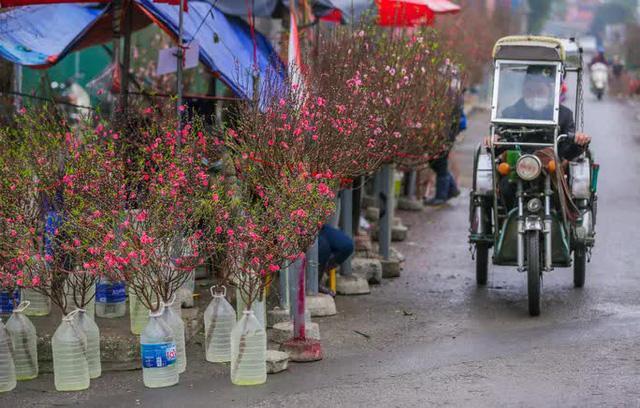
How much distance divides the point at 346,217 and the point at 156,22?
245cm

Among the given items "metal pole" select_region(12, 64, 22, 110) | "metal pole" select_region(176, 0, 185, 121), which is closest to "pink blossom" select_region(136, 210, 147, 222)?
"metal pole" select_region(176, 0, 185, 121)

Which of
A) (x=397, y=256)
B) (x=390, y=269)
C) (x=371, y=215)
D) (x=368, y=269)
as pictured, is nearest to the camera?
(x=368, y=269)

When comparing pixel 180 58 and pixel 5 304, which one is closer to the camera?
pixel 5 304

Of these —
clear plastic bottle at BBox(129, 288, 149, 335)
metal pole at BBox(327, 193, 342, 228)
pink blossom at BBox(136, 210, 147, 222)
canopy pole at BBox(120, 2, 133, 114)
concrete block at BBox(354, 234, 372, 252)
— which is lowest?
clear plastic bottle at BBox(129, 288, 149, 335)

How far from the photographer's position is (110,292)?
30.1 ft

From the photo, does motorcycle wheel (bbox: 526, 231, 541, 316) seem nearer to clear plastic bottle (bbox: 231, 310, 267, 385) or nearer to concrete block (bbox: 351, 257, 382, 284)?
concrete block (bbox: 351, 257, 382, 284)

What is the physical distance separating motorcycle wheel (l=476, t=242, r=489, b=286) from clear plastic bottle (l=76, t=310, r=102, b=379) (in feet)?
14.1

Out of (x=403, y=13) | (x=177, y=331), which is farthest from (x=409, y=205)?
(x=177, y=331)

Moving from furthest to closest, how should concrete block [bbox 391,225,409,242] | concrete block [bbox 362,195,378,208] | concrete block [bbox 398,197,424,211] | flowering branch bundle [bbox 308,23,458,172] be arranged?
concrete block [bbox 398,197,424,211]
concrete block [bbox 362,195,378,208]
concrete block [bbox 391,225,409,242]
flowering branch bundle [bbox 308,23,458,172]

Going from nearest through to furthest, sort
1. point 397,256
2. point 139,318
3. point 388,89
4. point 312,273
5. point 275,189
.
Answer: point 275,189, point 139,318, point 312,273, point 388,89, point 397,256

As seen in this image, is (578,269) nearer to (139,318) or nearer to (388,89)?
(388,89)

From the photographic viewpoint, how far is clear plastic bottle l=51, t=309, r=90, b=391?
306 inches

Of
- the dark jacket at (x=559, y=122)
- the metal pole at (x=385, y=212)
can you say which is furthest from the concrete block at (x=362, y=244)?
the dark jacket at (x=559, y=122)

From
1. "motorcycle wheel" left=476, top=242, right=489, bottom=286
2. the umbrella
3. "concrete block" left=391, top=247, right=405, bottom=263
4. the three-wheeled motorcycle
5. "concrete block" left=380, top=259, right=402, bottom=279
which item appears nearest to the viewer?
the three-wheeled motorcycle
